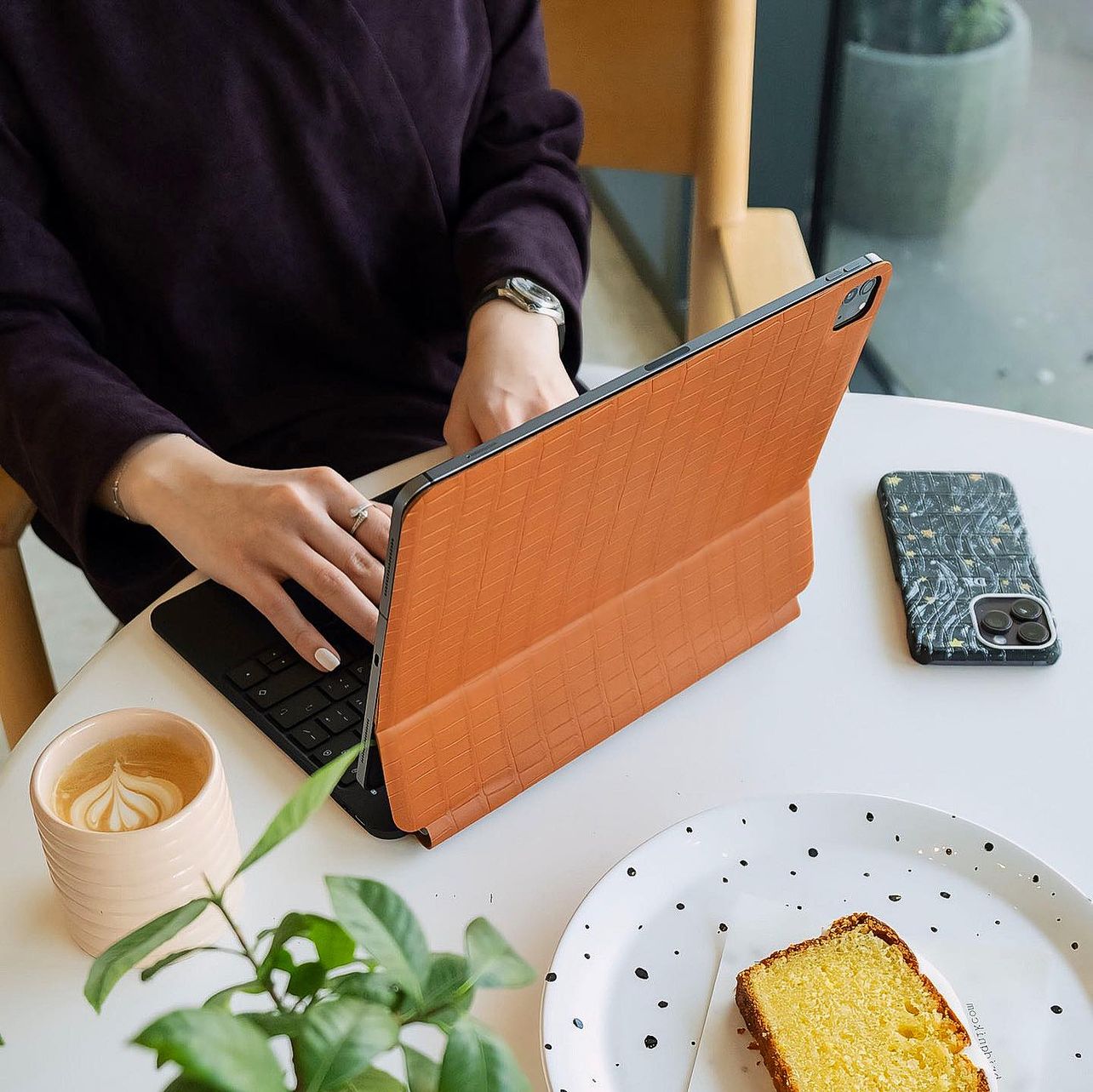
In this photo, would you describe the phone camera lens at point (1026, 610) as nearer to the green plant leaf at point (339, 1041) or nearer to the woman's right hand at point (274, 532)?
the woman's right hand at point (274, 532)

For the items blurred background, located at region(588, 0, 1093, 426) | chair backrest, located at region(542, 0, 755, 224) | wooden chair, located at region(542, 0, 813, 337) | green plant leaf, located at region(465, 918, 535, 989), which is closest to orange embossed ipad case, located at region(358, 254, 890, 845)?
green plant leaf, located at region(465, 918, 535, 989)

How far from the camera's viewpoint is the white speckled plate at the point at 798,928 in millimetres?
574

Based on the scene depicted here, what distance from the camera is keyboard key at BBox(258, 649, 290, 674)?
778 millimetres

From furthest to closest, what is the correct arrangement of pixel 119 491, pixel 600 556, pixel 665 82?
pixel 665 82 → pixel 119 491 → pixel 600 556

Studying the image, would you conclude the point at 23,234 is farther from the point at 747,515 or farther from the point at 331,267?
the point at 747,515

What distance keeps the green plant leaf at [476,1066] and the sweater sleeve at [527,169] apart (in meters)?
0.86

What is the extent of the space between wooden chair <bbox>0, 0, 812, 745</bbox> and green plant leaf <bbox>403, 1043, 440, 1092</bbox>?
0.91 metres

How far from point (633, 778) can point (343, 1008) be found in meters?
0.46

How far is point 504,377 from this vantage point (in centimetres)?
97

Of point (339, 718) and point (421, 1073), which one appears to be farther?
point (339, 718)

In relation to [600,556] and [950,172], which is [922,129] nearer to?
[950,172]

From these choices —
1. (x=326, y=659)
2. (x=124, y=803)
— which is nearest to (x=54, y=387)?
(x=326, y=659)

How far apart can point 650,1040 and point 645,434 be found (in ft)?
0.95

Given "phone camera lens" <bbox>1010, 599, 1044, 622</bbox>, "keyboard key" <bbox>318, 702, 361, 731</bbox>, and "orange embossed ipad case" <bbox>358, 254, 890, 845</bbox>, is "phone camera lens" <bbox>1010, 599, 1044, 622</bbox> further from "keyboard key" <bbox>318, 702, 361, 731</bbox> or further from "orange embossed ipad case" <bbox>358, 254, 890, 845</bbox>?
"keyboard key" <bbox>318, 702, 361, 731</bbox>
